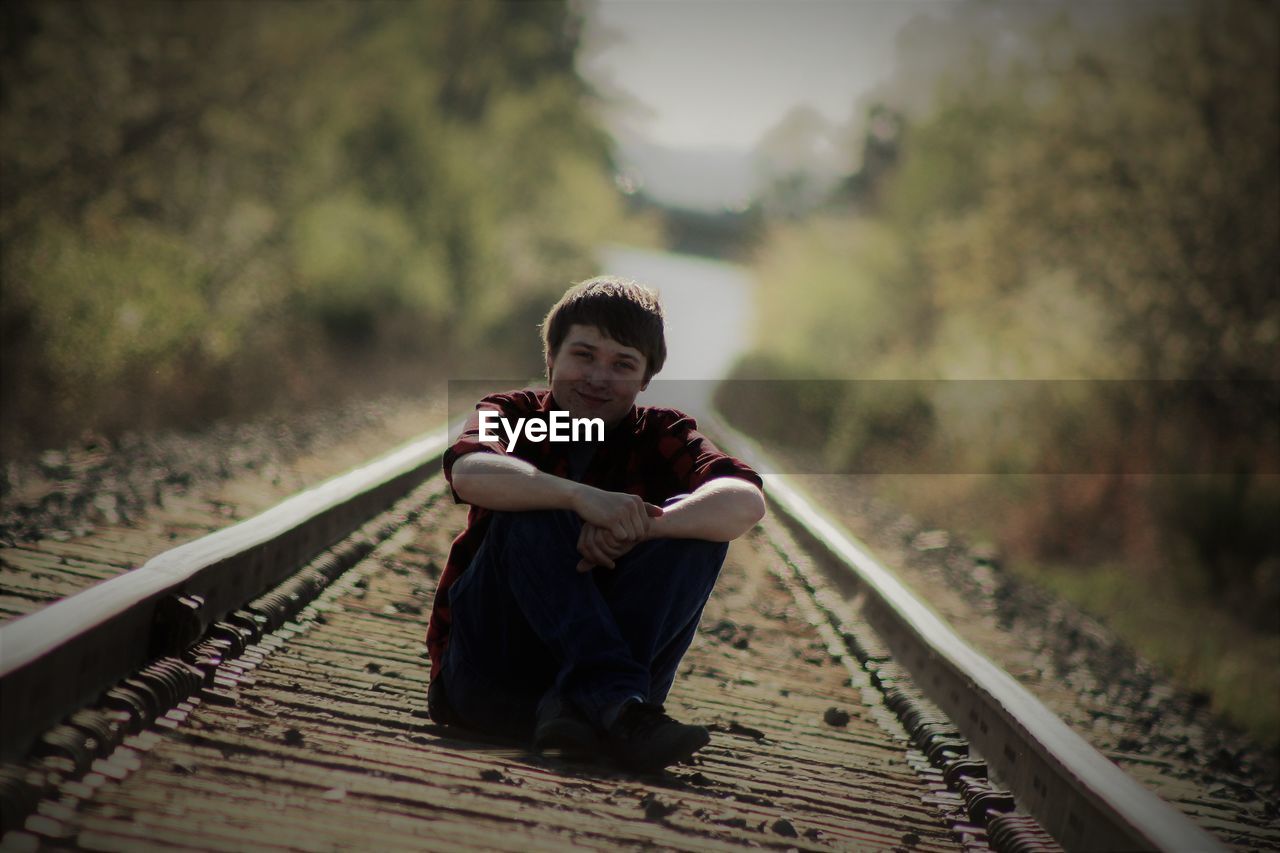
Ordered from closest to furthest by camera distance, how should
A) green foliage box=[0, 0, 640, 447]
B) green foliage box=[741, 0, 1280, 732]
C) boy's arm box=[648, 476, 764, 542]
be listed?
boy's arm box=[648, 476, 764, 542] < green foliage box=[741, 0, 1280, 732] < green foliage box=[0, 0, 640, 447]

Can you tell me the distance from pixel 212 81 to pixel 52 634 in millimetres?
14264

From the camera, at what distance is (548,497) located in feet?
8.64

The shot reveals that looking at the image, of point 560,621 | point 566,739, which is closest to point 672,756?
point 566,739

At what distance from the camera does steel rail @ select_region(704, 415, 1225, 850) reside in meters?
2.20

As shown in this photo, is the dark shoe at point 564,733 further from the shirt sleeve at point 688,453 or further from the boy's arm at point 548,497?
the shirt sleeve at point 688,453

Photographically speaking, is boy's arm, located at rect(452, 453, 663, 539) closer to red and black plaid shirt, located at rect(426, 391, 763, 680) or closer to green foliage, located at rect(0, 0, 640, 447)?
red and black plaid shirt, located at rect(426, 391, 763, 680)

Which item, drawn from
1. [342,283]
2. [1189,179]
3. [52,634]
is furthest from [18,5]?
[1189,179]

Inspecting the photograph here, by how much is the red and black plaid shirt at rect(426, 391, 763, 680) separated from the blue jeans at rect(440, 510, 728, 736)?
0.09 meters

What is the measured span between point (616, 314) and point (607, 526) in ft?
1.91

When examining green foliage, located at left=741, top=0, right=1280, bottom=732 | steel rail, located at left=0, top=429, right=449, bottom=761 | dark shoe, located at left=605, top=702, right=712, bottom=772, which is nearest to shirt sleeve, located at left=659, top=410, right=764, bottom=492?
dark shoe, located at left=605, top=702, right=712, bottom=772

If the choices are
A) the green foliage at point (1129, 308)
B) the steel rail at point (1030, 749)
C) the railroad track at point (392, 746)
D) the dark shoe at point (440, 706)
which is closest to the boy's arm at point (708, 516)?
the railroad track at point (392, 746)

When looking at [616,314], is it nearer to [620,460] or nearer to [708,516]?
[620,460]

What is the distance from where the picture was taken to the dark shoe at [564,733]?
8.45 feet

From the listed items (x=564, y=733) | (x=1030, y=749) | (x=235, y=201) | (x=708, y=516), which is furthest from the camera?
(x=235, y=201)
